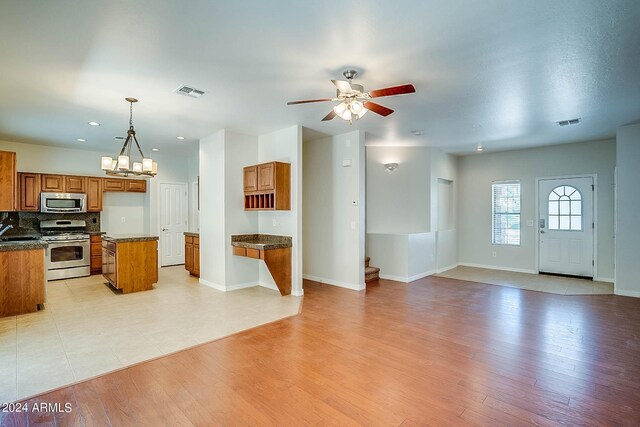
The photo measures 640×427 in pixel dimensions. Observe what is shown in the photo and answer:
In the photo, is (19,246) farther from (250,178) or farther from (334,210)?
(334,210)

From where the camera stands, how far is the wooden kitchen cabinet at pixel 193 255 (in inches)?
254

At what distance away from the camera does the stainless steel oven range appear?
628 centimetres

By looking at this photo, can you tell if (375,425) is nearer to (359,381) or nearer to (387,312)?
(359,381)

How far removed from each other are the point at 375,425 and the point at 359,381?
1.76 ft

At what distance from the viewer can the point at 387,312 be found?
14.3ft

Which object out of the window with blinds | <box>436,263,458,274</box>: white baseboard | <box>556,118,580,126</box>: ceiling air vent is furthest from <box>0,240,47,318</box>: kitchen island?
the window with blinds

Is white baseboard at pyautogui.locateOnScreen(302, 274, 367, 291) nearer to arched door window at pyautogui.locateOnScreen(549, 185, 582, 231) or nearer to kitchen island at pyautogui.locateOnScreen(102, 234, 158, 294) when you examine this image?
kitchen island at pyautogui.locateOnScreen(102, 234, 158, 294)

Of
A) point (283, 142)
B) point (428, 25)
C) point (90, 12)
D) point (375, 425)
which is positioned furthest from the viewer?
point (283, 142)

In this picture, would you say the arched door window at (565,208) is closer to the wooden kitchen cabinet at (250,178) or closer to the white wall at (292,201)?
the white wall at (292,201)

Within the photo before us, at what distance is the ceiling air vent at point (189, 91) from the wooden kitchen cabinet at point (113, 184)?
4759 millimetres

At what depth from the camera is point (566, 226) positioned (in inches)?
262

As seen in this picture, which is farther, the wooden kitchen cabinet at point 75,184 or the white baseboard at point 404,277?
the wooden kitchen cabinet at point 75,184

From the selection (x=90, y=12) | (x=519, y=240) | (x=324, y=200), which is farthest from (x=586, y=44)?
(x=519, y=240)

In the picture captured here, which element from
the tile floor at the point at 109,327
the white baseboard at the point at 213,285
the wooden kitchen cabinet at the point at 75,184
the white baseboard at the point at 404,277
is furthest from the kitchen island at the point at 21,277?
the white baseboard at the point at 404,277
